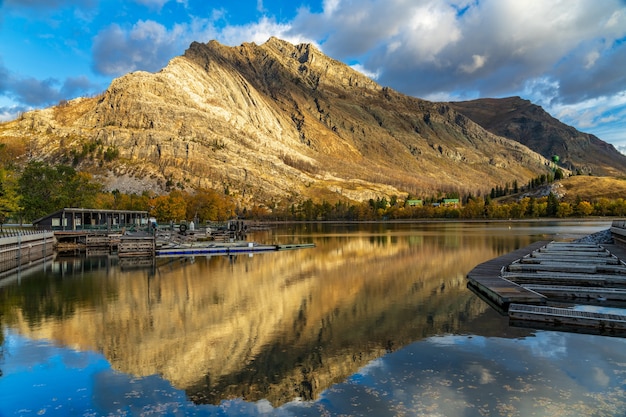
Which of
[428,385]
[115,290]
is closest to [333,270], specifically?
[115,290]

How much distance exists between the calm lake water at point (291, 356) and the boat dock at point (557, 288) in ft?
4.65

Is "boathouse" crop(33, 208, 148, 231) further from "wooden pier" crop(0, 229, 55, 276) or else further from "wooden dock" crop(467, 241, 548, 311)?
"wooden dock" crop(467, 241, 548, 311)

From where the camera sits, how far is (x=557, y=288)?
3397 centimetres

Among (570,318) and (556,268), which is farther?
(556,268)

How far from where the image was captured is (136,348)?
75.3 ft

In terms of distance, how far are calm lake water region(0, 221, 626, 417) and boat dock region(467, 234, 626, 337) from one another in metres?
1.42

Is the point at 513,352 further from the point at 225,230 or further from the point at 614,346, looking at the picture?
the point at 225,230

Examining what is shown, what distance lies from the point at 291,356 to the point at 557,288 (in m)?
23.5

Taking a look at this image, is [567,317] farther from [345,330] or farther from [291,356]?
→ [291,356]

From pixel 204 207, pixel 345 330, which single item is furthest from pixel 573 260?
pixel 204 207

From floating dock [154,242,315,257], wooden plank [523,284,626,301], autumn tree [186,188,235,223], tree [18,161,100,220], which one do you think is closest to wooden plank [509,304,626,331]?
wooden plank [523,284,626,301]

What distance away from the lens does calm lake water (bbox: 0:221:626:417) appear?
16219mm

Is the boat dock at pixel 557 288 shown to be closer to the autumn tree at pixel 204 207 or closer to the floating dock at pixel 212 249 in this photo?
the floating dock at pixel 212 249

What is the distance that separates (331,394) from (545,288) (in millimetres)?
24331
